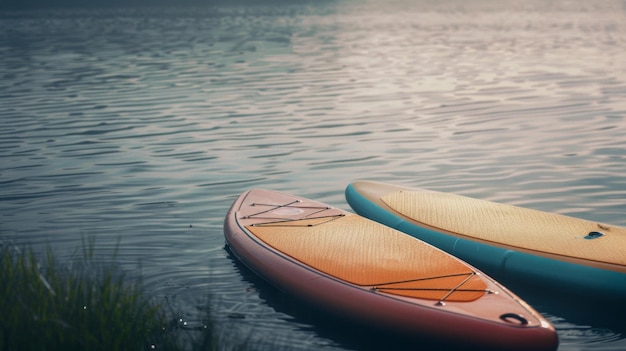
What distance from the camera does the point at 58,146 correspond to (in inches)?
618

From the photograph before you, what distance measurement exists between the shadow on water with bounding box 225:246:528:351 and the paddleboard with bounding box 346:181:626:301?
5.45 feet

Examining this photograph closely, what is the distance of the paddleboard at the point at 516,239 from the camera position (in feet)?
24.0

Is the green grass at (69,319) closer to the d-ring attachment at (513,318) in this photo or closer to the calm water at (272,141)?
the calm water at (272,141)

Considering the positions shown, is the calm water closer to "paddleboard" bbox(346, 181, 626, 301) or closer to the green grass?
Result: "paddleboard" bbox(346, 181, 626, 301)

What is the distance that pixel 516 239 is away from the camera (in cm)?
806

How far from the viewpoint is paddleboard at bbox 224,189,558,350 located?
241 inches

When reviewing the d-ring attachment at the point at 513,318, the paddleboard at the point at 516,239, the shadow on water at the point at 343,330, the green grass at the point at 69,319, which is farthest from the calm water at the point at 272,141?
the d-ring attachment at the point at 513,318

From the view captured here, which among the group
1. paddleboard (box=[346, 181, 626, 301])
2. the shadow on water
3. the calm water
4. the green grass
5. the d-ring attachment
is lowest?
the calm water

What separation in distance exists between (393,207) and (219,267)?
203cm

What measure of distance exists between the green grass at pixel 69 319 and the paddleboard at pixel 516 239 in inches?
122

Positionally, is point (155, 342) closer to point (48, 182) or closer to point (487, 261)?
point (487, 261)

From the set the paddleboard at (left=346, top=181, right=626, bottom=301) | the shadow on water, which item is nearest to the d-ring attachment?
the shadow on water

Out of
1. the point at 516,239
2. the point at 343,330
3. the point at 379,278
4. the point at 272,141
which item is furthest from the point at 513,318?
the point at 272,141

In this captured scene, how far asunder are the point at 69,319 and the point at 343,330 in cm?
258
